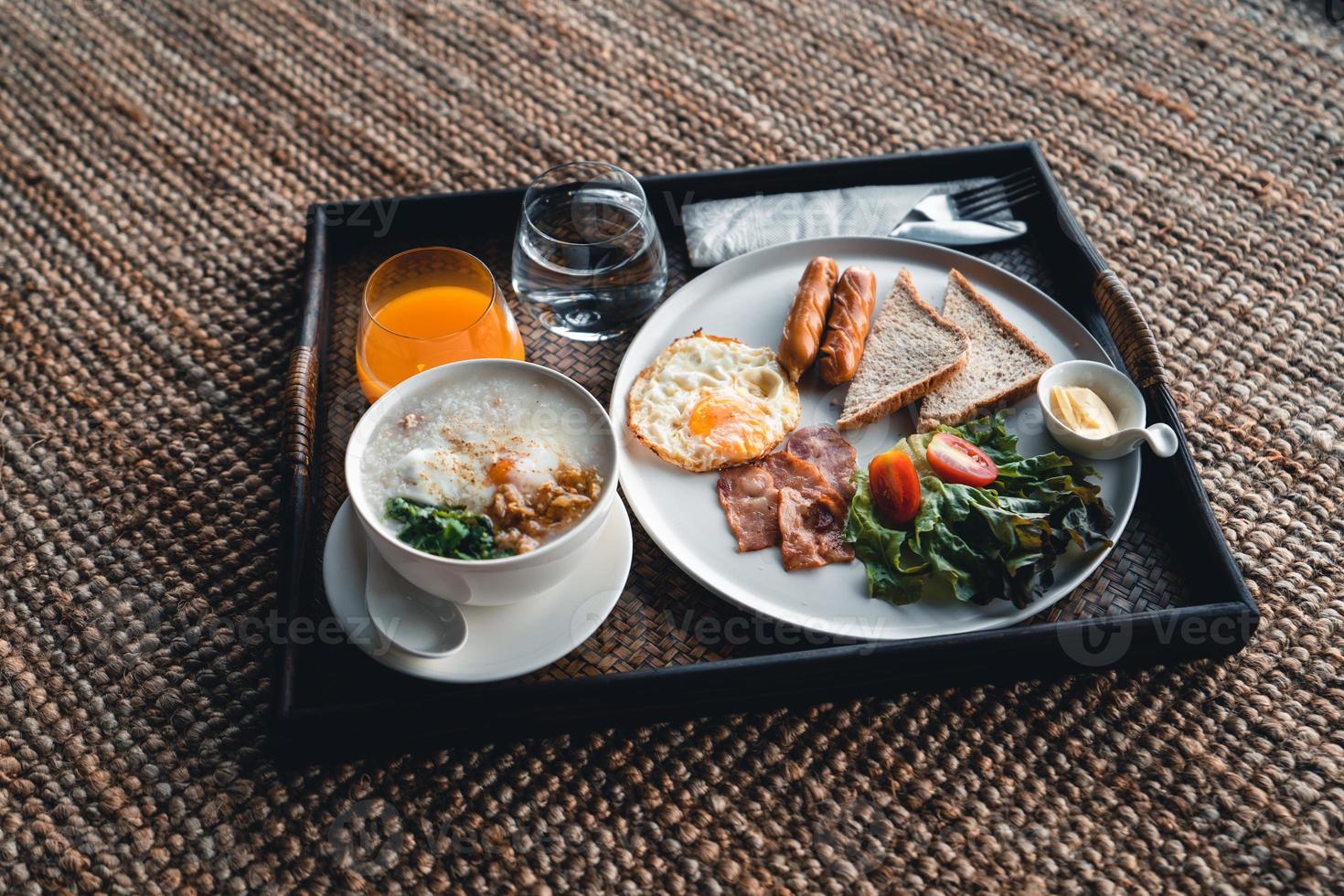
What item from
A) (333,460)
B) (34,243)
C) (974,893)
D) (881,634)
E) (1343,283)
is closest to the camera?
(974,893)

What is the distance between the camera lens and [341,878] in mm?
1630

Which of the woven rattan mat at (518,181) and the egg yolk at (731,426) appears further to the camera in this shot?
the egg yolk at (731,426)

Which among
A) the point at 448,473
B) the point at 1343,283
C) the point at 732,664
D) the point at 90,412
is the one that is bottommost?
the point at 90,412

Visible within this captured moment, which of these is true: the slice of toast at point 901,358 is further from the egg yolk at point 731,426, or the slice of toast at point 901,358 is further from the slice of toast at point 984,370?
the egg yolk at point 731,426

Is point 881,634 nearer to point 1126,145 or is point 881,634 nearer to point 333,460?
point 333,460

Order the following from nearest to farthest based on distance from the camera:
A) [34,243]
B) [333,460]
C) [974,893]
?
[974,893]
[333,460]
[34,243]

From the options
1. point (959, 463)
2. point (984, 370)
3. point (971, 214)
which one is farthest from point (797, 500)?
point (971, 214)

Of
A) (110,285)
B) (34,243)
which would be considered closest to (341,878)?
(110,285)

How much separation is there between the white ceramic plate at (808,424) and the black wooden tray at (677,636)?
0.05 meters

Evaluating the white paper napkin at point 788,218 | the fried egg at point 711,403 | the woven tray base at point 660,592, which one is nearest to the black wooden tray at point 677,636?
the woven tray base at point 660,592

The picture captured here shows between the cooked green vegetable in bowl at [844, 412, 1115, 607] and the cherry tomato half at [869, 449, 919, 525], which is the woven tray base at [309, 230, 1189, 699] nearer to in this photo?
the cooked green vegetable in bowl at [844, 412, 1115, 607]

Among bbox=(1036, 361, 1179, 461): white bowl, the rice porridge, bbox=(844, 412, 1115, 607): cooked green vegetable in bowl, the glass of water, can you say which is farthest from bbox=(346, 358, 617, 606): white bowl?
bbox=(1036, 361, 1179, 461): white bowl

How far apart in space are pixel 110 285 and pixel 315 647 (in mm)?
1292

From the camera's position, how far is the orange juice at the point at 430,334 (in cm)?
191
